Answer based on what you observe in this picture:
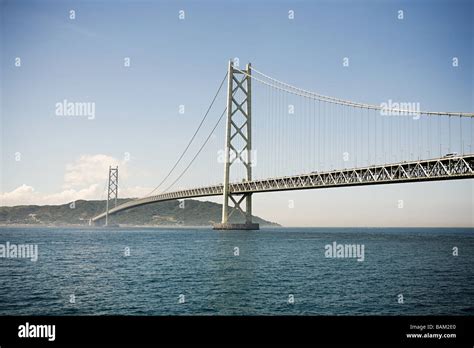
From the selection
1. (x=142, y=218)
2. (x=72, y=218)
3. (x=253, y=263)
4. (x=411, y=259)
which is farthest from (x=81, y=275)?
(x=142, y=218)
